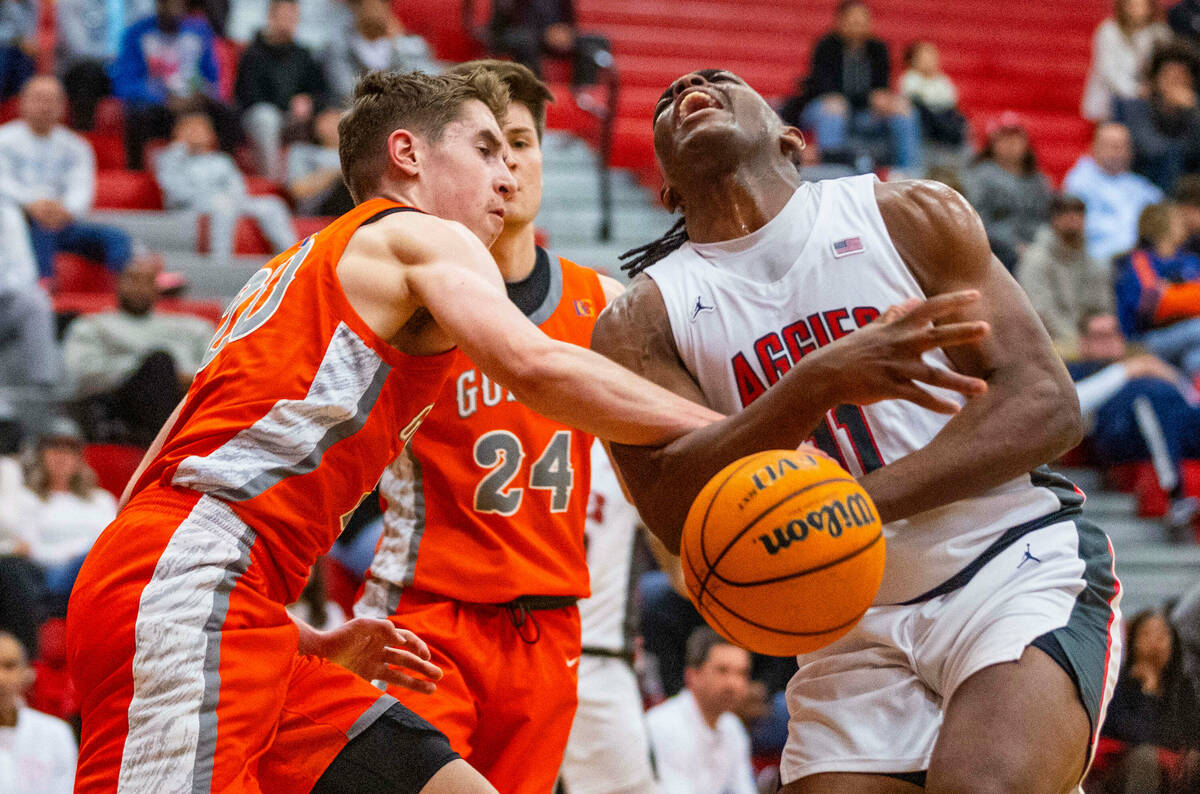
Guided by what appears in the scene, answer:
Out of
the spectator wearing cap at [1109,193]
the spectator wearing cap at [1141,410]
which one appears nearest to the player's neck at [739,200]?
the spectator wearing cap at [1141,410]

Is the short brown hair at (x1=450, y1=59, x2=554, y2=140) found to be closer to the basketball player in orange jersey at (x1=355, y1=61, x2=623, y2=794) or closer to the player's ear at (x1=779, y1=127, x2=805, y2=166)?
the basketball player in orange jersey at (x1=355, y1=61, x2=623, y2=794)

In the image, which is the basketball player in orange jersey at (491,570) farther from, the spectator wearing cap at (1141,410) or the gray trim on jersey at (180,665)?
the spectator wearing cap at (1141,410)

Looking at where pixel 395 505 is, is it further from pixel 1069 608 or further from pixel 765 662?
pixel 765 662

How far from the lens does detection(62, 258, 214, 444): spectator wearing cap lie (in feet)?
27.5

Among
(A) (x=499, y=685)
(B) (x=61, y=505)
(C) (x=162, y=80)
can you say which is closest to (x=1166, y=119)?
(C) (x=162, y=80)

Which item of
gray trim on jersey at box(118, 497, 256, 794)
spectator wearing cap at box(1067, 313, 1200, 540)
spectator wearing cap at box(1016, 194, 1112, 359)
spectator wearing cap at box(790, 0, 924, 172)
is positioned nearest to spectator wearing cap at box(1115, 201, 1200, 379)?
spectator wearing cap at box(1016, 194, 1112, 359)

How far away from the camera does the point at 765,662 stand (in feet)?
26.8

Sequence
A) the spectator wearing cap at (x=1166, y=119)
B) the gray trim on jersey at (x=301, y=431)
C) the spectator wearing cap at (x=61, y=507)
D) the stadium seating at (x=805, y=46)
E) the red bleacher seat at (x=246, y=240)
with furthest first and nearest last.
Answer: the stadium seating at (x=805, y=46) → the spectator wearing cap at (x=1166, y=119) → the red bleacher seat at (x=246, y=240) → the spectator wearing cap at (x=61, y=507) → the gray trim on jersey at (x=301, y=431)

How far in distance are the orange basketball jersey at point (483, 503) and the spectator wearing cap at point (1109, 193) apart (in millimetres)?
9970

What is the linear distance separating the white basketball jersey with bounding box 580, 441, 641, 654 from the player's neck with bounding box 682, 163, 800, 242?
7.66 feet

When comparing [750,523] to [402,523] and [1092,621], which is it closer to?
[1092,621]

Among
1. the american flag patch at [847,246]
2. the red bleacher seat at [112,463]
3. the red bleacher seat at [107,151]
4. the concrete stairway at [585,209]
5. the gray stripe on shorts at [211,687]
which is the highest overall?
the american flag patch at [847,246]

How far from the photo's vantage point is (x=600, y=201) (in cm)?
1230

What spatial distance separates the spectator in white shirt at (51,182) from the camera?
975cm
